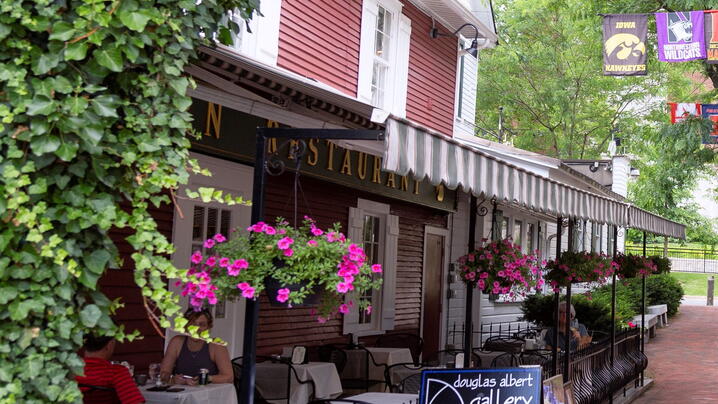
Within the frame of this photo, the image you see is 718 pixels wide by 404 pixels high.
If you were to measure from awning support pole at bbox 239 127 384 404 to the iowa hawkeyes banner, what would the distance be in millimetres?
10730

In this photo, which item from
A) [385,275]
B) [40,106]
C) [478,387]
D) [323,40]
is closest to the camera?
[40,106]

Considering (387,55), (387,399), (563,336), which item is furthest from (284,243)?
(387,55)

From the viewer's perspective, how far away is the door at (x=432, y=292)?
1532 cm

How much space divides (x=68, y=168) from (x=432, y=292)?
1281 cm

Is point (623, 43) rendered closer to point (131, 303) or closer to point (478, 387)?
point (131, 303)

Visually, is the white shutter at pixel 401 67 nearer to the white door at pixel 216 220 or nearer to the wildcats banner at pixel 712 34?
the wildcats banner at pixel 712 34

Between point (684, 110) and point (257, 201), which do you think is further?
point (684, 110)

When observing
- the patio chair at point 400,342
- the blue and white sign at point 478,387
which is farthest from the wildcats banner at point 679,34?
the blue and white sign at point 478,387

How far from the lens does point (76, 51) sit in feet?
10.4

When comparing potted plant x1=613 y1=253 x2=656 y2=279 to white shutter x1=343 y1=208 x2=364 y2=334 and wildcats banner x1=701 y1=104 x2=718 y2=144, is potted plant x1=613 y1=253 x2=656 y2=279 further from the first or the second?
wildcats banner x1=701 y1=104 x2=718 y2=144

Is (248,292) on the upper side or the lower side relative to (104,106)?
lower

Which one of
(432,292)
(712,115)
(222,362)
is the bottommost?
(222,362)

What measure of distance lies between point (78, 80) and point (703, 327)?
86.2ft

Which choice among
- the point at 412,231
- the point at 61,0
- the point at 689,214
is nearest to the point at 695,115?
the point at 412,231
